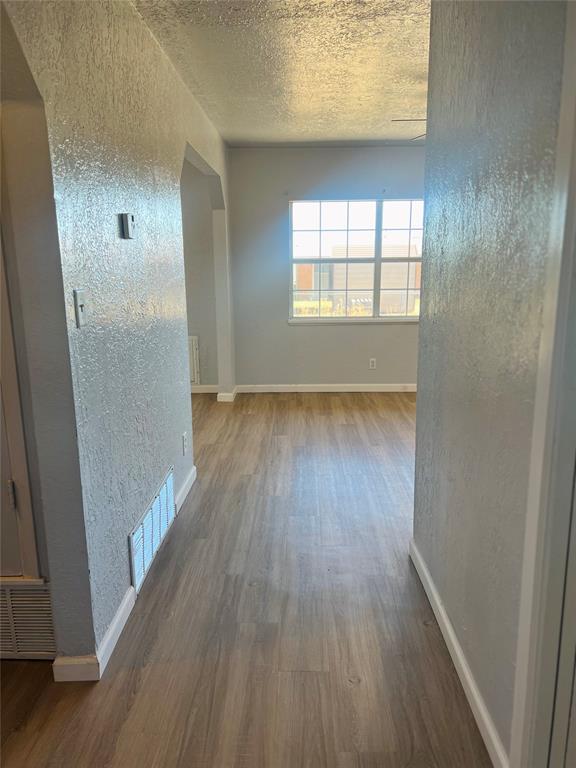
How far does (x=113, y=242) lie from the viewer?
2.03 metres

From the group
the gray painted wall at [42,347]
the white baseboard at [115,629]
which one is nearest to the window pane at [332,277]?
the white baseboard at [115,629]

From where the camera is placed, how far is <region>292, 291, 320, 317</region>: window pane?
19.5 feet

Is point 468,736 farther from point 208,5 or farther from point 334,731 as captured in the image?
point 208,5

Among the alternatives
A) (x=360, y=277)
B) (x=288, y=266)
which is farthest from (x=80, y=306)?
(x=360, y=277)

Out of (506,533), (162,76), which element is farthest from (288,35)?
(506,533)

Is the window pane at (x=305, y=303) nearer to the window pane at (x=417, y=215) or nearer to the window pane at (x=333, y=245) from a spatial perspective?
the window pane at (x=333, y=245)

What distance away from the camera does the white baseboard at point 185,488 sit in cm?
315

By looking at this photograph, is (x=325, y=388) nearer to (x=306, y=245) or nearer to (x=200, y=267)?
(x=306, y=245)

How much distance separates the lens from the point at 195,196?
5723 mm

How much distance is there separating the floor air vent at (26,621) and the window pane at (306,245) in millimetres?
4685

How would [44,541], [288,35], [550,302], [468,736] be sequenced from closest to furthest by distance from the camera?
[550,302] < [468,736] < [44,541] < [288,35]

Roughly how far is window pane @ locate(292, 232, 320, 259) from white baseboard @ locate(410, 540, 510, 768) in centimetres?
414

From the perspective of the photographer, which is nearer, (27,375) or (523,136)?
(523,136)

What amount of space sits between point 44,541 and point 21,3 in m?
1.61
